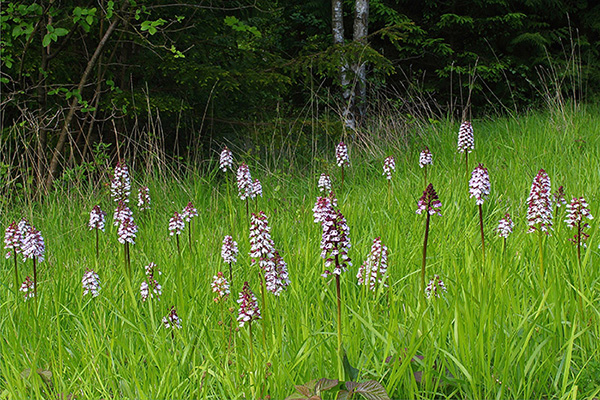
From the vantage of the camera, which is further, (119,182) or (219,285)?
(119,182)

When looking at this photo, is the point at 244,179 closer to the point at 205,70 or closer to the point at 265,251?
the point at 265,251

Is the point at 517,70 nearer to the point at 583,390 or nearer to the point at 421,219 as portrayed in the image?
the point at 421,219

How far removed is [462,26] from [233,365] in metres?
10.4

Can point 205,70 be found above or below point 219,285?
above

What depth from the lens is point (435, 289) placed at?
85.7 inches

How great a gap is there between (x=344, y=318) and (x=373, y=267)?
34 cm

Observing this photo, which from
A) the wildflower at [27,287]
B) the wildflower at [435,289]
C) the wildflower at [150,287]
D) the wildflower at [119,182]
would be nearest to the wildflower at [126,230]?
the wildflower at [150,287]

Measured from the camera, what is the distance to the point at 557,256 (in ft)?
8.00

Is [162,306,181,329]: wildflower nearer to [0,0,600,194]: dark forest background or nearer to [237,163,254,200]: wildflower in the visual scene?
[237,163,254,200]: wildflower

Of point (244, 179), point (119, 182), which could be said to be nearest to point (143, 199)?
point (119, 182)

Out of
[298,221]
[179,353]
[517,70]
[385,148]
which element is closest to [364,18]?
[385,148]

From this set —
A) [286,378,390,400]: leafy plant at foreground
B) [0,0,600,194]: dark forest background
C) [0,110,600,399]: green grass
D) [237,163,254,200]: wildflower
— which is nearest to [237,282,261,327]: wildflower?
[0,110,600,399]: green grass

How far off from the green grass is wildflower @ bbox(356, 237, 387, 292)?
87mm

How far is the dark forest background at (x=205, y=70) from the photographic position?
19.1 ft
